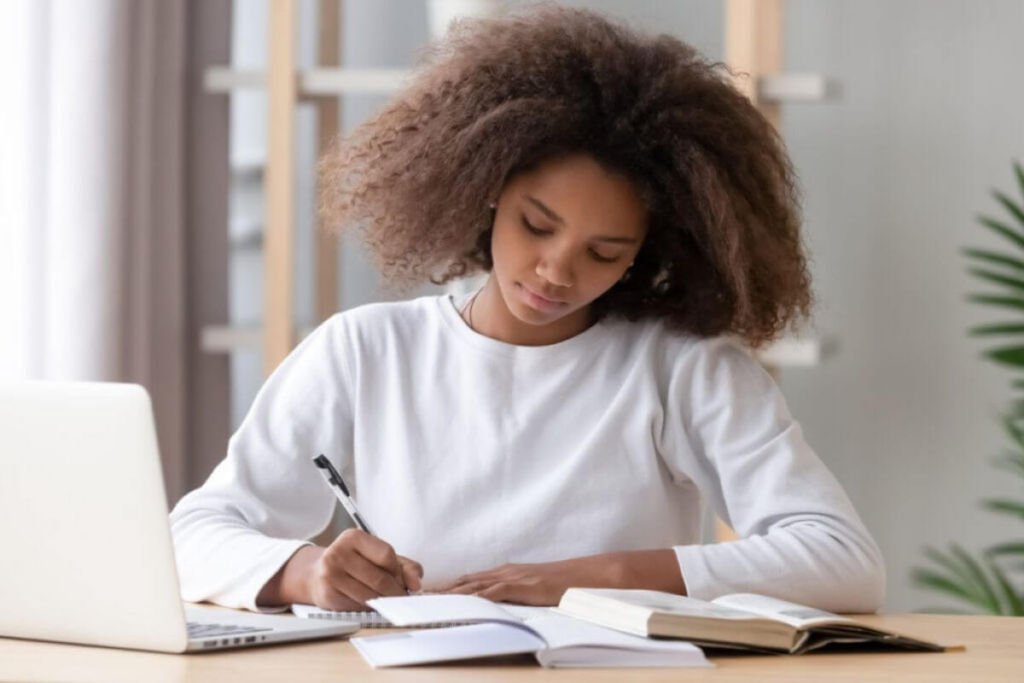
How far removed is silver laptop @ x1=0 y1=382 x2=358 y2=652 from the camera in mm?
1080

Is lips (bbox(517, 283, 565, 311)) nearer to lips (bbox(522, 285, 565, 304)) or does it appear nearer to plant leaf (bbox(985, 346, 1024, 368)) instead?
lips (bbox(522, 285, 565, 304))

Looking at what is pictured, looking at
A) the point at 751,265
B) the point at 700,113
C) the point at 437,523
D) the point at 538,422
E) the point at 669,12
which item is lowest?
the point at 437,523

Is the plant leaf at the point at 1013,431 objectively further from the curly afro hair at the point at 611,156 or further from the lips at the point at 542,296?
the lips at the point at 542,296

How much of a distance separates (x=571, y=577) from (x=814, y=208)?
164 cm

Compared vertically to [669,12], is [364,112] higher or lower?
lower

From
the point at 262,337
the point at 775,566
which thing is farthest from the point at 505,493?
the point at 262,337

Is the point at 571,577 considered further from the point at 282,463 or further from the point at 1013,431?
the point at 1013,431

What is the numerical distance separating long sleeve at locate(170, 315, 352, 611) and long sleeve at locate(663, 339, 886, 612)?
0.40 meters

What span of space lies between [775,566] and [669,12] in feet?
5.66

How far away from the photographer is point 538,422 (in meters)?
1.70

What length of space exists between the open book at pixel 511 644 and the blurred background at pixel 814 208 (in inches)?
56.2

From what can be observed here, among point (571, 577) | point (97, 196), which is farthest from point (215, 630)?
point (97, 196)

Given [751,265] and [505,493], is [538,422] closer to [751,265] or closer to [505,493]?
→ [505,493]

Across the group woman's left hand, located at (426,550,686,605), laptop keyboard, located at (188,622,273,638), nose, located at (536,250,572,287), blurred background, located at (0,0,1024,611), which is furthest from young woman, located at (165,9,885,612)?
blurred background, located at (0,0,1024,611)
